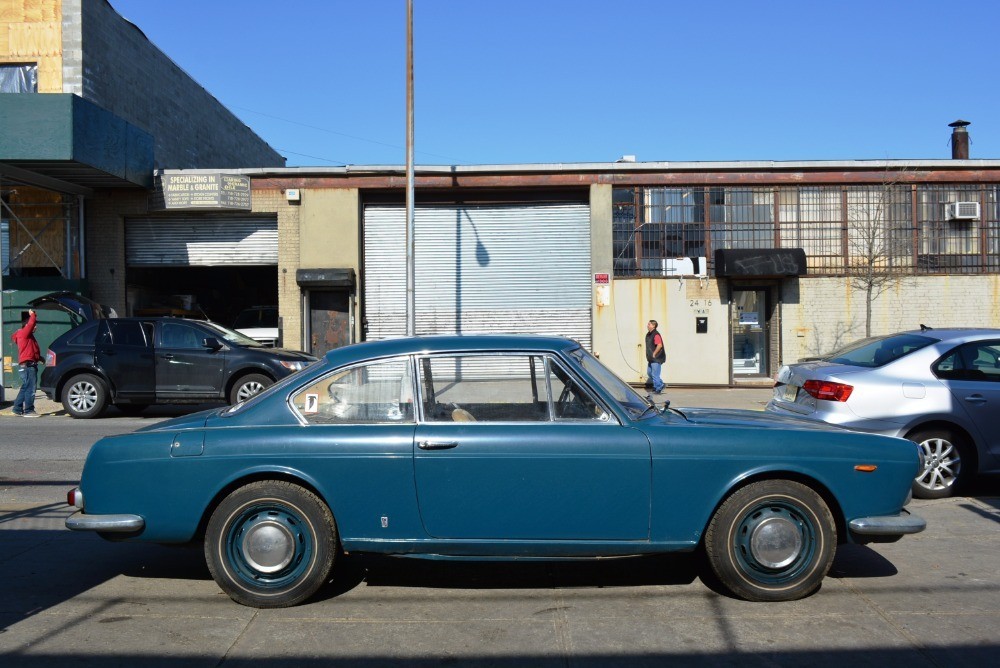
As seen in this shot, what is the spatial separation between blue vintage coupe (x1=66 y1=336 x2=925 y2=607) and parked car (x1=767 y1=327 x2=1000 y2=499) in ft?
9.02

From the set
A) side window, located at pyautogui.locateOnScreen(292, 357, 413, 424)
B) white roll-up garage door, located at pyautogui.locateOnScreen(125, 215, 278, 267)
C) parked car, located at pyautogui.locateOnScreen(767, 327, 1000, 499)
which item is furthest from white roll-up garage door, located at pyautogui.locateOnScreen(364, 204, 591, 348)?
side window, located at pyautogui.locateOnScreen(292, 357, 413, 424)

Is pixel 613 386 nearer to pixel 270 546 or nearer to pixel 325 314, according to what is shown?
pixel 270 546

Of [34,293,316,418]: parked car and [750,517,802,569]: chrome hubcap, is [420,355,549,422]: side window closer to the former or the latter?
[750,517,802,569]: chrome hubcap

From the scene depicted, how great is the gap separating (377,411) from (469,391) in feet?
1.93

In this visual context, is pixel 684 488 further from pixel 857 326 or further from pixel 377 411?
pixel 857 326

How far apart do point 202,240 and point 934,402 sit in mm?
17387

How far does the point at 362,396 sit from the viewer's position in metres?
5.03

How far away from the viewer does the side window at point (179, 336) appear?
13.9 meters

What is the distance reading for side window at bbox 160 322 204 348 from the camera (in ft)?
45.8

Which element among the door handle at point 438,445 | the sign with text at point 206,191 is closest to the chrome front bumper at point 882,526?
the door handle at point 438,445

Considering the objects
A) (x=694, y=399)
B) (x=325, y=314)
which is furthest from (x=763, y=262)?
(x=325, y=314)

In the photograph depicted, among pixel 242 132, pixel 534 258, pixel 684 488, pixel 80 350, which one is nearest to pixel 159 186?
pixel 80 350

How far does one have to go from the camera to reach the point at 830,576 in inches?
211

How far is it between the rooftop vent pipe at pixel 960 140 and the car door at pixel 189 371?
64.2 ft
